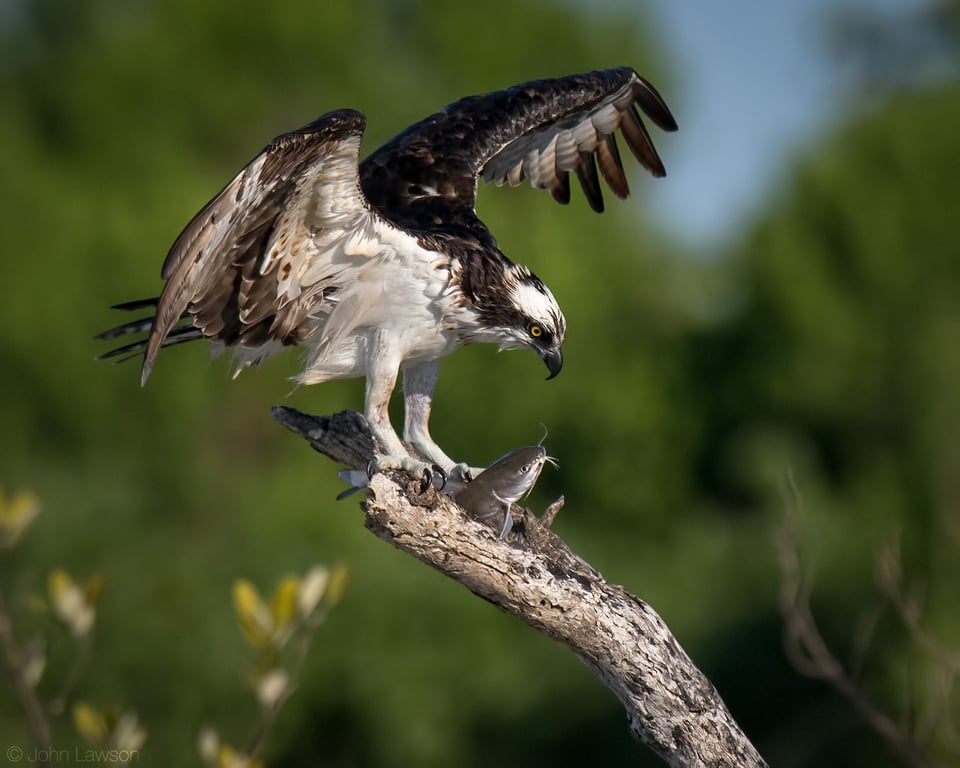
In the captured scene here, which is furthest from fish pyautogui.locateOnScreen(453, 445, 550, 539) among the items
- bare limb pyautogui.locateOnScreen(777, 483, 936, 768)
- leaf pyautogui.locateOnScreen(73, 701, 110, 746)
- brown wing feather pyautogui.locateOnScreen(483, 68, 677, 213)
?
brown wing feather pyautogui.locateOnScreen(483, 68, 677, 213)

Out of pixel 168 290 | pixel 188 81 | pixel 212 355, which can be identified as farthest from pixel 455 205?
pixel 188 81

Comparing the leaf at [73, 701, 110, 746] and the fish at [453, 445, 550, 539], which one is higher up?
the fish at [453, 445, 550, 539]

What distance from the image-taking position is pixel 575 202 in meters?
39.3

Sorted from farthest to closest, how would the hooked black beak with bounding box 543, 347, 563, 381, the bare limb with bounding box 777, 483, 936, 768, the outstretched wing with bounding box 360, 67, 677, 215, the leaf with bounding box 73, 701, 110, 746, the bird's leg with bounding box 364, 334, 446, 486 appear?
the outstretched wing with bounding box 360, 67, 677, 215 → the hooked black beak with bounding box 543, 347, 563, 381 → the bare limb with bounding box 777, 483, 936, 768 → the bird's leg with bounding box 364, 334, 446, 486 → the leaf with bounding box 73, 701, 110, 746

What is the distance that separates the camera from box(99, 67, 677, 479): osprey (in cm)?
482

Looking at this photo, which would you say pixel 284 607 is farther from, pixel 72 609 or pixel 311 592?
pixel 72 609

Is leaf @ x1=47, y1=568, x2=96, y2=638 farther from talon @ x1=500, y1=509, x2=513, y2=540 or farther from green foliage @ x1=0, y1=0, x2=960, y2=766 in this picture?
green foliage @ x1=0, y1=0, x2=960, y2=766

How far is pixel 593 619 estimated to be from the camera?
4.76 m

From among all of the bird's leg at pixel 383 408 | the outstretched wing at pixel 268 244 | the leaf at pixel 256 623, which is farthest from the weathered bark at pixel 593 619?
the outstretched wing at pixel 268 244

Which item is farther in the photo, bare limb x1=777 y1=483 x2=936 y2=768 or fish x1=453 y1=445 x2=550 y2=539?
bare limb x1=777 y1=483 x2=936 y2=768

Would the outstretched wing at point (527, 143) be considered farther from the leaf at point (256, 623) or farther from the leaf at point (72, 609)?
the leaf at point (72, 609)

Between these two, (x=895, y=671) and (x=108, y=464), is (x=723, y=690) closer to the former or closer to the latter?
(x=895, y=671)

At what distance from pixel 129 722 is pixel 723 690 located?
17.5m

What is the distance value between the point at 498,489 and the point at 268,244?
137 cm
